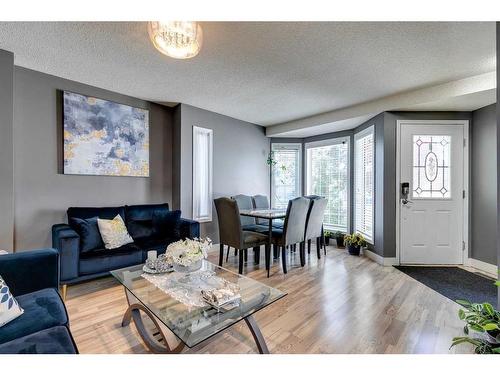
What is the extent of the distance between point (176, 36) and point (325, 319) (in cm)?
245

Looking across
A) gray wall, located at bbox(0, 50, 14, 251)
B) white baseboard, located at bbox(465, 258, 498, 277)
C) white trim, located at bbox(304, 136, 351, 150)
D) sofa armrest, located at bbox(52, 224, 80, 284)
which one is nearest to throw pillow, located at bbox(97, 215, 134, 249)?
sofa armrest, located at bbox(52, 224, 80, 284)

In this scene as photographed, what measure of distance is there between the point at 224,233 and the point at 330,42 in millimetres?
2381

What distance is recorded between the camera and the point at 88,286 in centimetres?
255

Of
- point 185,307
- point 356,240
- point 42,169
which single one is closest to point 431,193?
point 356,240

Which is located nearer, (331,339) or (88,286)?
(331,339)

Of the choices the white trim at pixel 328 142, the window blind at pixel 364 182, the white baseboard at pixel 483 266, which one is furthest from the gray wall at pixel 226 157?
the white baseboard at pixel 483 266

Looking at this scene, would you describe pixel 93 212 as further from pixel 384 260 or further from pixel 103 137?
pixel 384 260

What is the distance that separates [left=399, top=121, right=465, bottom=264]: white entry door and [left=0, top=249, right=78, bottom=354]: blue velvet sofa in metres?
3.83

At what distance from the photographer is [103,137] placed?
3.04 meters

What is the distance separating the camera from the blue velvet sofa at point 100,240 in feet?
7.22

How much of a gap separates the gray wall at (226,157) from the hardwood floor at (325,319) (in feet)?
5.31
